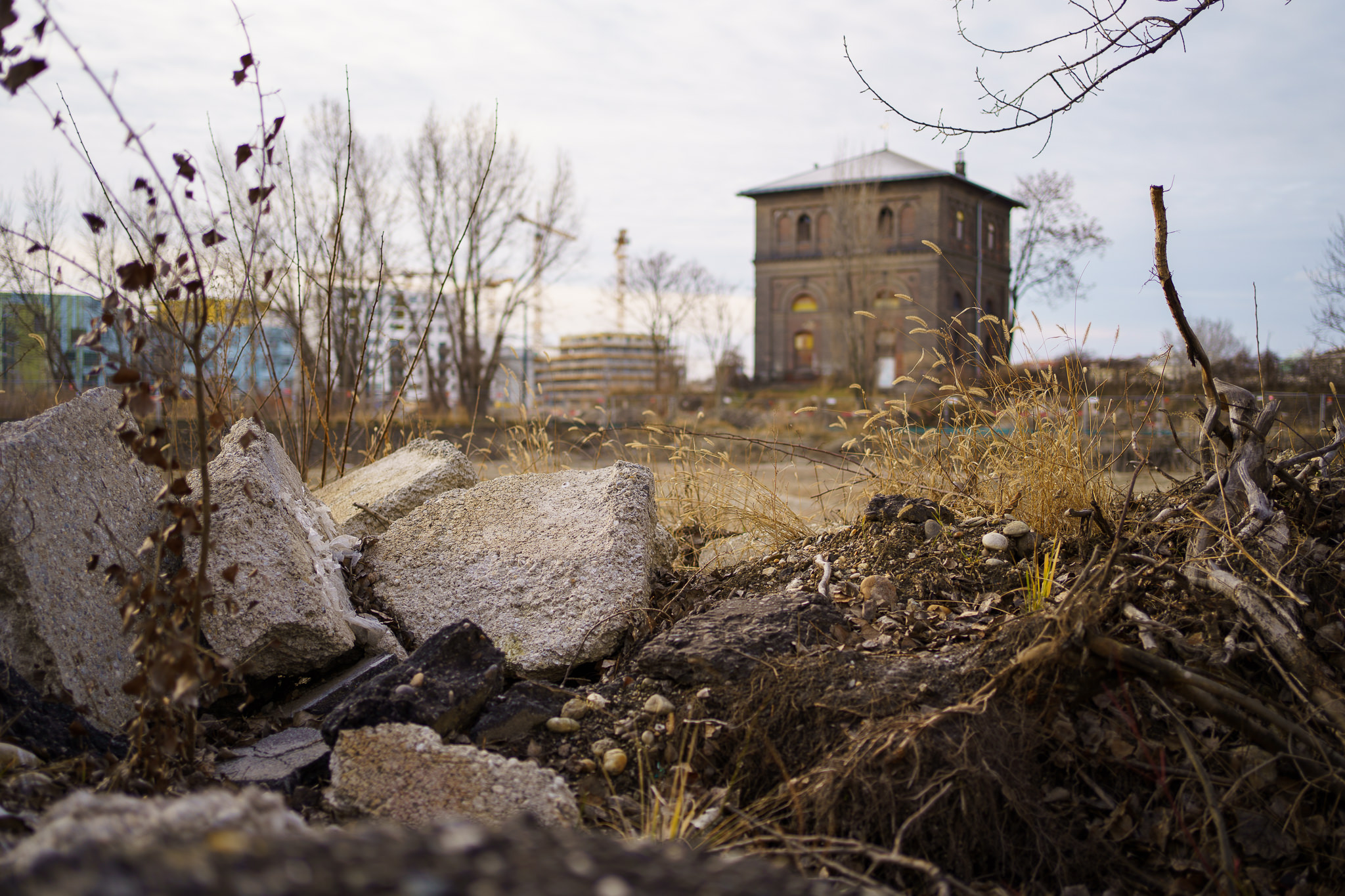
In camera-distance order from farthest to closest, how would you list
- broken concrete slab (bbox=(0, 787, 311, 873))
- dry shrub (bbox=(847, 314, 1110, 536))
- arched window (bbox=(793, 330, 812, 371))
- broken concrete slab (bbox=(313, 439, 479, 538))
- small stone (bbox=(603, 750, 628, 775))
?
arched window (bbox=(793, 330, 812, 371)), broken concrete slab (bbox=(313, 439, 479, 538)), dry shrub (bbox=(847, 314, 1110, 536)), small stone (bbox=(603, 750, 628, 775)), broken concrete slab (bbox=(0, 787, 311, 873))

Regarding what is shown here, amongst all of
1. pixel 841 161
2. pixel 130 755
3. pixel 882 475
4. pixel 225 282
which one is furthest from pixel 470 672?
pixel 841 161

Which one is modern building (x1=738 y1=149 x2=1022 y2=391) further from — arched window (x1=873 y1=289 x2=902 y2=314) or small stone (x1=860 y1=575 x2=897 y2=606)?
small stone (x1=860 y1=575 x2=897 y2=606)

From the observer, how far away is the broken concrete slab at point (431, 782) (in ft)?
6.27

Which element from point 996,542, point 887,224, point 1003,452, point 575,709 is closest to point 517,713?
point 575,709

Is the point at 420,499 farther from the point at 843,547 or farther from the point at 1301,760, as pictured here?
the point at 1301,760

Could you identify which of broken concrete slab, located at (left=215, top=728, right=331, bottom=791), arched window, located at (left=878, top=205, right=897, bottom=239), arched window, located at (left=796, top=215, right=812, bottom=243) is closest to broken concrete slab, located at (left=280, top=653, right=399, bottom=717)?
broken concrete slab, located at (left=215, top=728, right=331, bottom=791)

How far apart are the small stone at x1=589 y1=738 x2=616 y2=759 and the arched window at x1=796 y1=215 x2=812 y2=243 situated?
130 feet

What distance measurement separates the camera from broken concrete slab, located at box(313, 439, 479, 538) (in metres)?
3.74

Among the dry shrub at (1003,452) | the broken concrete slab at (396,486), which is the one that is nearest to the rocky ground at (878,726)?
the dry shrub at (1003,452)

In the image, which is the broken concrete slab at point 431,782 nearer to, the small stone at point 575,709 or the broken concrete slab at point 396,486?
the small stone at point 575,709

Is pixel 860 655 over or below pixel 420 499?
below

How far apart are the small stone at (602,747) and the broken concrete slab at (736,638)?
0.30m

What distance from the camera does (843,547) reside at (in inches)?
131

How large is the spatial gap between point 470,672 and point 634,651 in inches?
24.5
